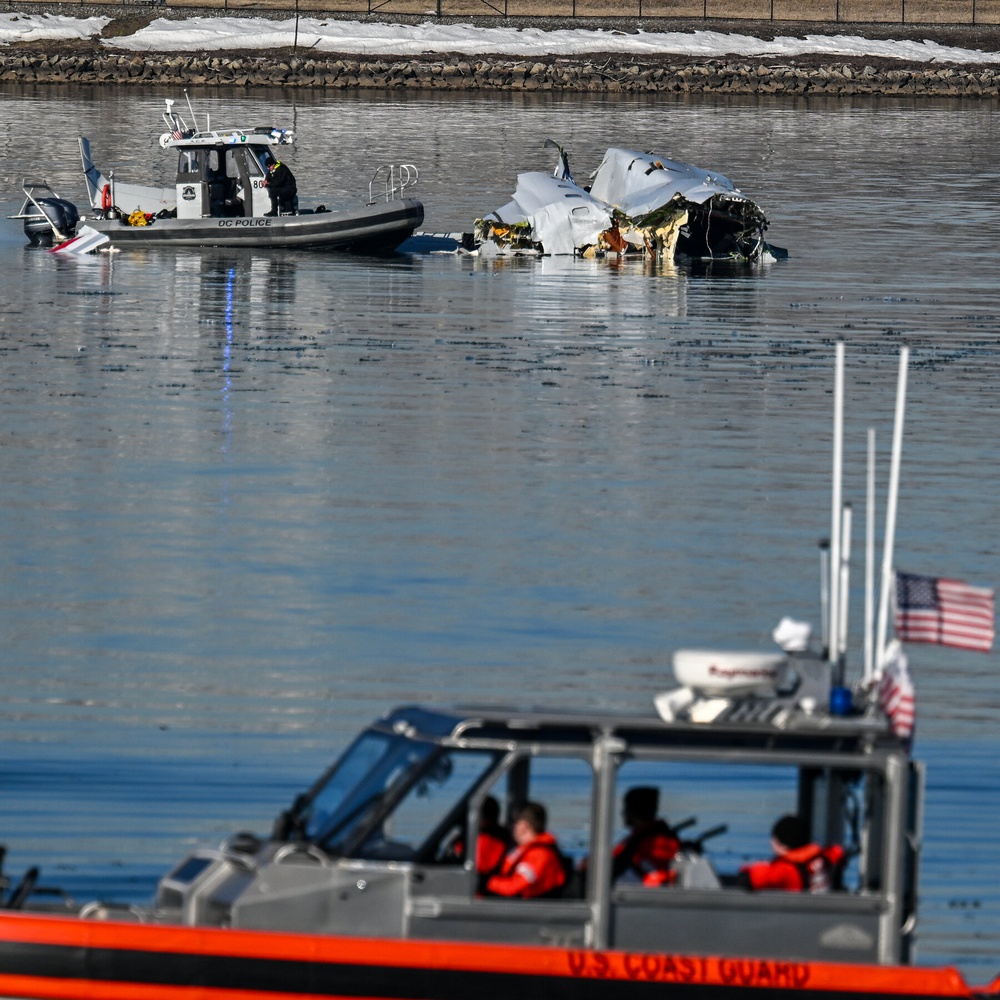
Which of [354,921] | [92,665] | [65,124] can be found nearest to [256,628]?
[92,665]

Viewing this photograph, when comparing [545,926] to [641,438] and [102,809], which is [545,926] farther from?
[641,438]

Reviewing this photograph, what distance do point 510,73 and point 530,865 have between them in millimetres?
87217

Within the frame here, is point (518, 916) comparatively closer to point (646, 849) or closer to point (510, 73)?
point (646, 849)

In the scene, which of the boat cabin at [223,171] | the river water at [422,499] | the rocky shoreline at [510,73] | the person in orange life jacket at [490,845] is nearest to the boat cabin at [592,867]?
the person in orange life jacket at [490,845]

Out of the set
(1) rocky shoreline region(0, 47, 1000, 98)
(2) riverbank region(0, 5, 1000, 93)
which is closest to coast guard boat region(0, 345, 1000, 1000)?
(2) riverbank region(0, 5, 1000, 93)

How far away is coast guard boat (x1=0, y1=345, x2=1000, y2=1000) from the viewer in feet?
27.8

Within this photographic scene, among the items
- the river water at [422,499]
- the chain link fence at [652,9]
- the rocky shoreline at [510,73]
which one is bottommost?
the river water at [422,499]

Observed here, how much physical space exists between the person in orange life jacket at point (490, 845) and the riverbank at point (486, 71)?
82812 millimetres

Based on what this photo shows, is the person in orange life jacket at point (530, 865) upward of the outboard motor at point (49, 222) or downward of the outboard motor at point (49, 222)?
downward

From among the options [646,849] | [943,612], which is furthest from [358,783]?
[943,612]

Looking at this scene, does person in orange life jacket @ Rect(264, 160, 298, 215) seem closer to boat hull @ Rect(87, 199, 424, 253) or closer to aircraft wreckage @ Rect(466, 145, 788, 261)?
boat hull @ Rect(87, 199, 424, 253)

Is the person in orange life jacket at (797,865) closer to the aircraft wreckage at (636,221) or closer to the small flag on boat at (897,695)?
the small flag on boat at (897,695)

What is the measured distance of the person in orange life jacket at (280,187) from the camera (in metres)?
42.0

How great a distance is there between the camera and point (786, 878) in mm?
8648
